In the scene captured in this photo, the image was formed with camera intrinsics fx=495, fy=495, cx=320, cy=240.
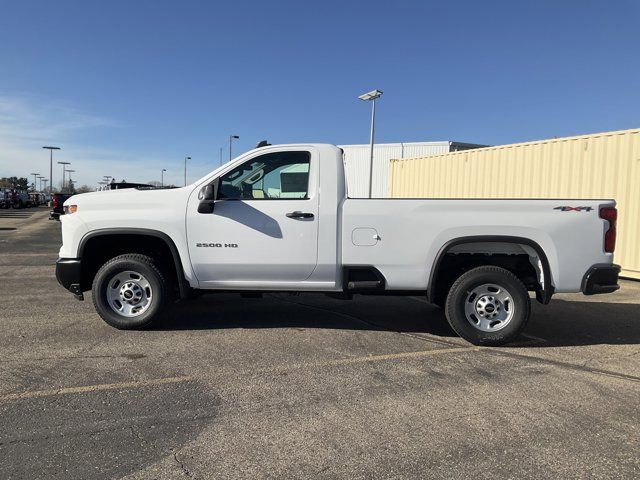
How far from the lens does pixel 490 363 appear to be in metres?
4.87

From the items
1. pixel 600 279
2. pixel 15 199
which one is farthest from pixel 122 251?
pixel 15 199

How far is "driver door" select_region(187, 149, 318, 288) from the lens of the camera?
5496 mm

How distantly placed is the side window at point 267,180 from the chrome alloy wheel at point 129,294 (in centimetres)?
139

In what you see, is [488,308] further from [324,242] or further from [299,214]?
[299,214]

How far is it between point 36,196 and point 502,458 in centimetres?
6961

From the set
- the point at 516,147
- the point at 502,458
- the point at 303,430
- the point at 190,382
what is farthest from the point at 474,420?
the point at 516,147

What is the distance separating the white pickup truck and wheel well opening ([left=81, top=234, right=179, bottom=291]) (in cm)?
3

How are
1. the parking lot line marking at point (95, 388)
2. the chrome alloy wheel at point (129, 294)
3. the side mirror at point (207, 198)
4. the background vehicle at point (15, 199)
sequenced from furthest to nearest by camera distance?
the background vehicle at point (15, 199)
the chrome alloy wheel at point (129, 294)
the side mirror at point (207, 198)
the parking lot line marking at point (95, 388)

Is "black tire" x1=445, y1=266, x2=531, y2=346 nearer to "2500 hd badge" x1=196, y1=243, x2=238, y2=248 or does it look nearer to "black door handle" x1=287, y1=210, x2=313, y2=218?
"black door handle" x1=287, y1=210, x2=313, y2=218

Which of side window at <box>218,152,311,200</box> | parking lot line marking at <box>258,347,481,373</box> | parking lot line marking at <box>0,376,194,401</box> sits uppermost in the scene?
side window at <box>218,152,311,200</box>

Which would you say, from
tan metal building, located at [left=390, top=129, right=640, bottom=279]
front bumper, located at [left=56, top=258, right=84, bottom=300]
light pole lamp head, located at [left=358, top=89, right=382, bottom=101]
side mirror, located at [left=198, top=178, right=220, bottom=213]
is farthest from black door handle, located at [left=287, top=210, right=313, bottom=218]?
light pole lamp head, located at [left=358, top=89, right=382, bottom=101]

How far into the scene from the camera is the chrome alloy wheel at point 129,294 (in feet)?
18.6

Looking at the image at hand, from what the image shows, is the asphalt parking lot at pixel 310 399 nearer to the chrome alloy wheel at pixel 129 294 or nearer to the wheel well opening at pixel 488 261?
the chrome alloy wheel at pixel 129 294

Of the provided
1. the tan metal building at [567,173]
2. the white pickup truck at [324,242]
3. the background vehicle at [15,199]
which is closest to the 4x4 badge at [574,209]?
the white pickup truck at [324,242]
